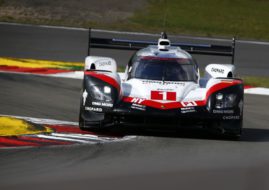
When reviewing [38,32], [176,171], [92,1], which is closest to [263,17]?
[92,1]

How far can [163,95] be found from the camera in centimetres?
1291

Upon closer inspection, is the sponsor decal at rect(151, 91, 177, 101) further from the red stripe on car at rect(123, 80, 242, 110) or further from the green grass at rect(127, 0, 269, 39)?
the green grass at rect(127, 0, 269, 39)

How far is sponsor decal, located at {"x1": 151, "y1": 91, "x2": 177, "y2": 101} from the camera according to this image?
1286 centimetres

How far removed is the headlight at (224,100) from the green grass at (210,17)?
17189mm

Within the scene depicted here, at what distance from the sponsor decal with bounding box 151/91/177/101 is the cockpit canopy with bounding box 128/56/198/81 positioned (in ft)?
2.05

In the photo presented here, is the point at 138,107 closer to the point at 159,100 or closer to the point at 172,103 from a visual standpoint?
the point at 159,100

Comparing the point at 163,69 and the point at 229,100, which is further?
the point at 163,69

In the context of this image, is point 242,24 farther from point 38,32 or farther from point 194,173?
point 194,173

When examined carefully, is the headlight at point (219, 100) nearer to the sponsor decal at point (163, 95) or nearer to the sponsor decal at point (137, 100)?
the sponsor decal at point (163, 95)

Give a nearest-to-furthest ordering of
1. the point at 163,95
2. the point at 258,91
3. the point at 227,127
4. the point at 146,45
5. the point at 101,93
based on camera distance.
Answer: the point at 227,127
the point at 101,93
the point at 163,95
the point at 146,45
the point at 258,91

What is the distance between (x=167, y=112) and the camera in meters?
12.6

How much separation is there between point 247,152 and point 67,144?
2243mm

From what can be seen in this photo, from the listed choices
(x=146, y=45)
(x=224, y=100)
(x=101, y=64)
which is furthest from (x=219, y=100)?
(x=146, y=45)

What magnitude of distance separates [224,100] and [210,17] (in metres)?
19.7
